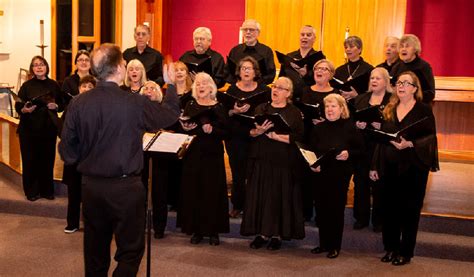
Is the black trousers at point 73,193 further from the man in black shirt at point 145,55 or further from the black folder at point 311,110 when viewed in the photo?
the black folder at point 311,110

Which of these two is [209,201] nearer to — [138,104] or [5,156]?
[138,104]

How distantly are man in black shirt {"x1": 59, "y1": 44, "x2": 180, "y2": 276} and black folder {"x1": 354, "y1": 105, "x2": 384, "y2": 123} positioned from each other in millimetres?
1827

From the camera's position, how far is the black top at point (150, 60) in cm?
614

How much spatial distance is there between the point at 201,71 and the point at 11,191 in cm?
239

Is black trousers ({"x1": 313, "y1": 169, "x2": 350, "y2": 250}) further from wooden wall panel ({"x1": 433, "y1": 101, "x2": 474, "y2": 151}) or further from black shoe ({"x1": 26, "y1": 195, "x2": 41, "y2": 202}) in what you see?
wooden wall panel ({"x1": 433, "y1": 101, "x2": 474, "y2": 151})

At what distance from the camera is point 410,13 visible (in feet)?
29.8

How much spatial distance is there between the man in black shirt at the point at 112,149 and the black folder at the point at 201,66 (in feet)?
6.84

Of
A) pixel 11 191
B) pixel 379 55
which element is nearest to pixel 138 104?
pixel 11 191

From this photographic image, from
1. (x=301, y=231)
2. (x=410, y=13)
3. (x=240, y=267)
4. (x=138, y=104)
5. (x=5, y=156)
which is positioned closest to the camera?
(x=138, y=104)

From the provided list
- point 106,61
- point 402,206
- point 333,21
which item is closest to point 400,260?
point 402,206

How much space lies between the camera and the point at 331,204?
5031mm

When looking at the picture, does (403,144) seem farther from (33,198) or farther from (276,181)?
(33,198)

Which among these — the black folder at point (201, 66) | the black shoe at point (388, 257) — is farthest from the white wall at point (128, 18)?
the black shoe at point (388, 257)

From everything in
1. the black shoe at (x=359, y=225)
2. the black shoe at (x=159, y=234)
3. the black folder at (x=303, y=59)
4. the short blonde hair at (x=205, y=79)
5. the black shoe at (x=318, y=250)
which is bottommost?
the black shoe at (x=159, y=234)
